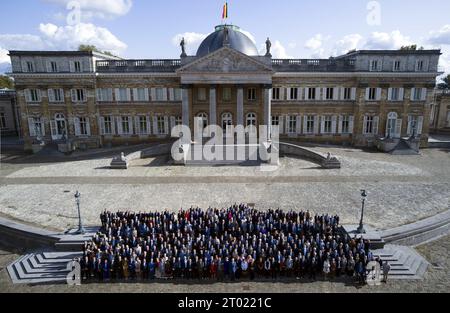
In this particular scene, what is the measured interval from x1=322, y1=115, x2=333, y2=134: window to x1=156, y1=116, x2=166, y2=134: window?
72.3 feet

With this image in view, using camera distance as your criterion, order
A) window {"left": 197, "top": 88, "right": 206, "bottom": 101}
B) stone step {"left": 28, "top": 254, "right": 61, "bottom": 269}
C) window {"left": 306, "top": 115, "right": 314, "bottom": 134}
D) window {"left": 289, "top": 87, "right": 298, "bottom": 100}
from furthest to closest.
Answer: window {"left": 306, "top": 115, "right": 314, "bottom": 134}
window {"left": 289, "top": 87, "right": 298, "bottom": 100}
window {"left": 197, "top": 88, "right": 206, "bottom": 101}
stone step {"left": 28, "top": 254, "right": 61, "bottom": 269}

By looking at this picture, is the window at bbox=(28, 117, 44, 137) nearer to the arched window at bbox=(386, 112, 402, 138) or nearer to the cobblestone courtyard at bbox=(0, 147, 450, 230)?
the cobblestone courtyard at bbox=(0, 147, 450, 230)

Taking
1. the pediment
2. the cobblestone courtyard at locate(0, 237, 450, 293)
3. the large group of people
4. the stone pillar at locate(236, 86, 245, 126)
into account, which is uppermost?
the pediment

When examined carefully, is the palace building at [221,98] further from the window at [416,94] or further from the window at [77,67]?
the window at [77,67]

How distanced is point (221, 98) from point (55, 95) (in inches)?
871

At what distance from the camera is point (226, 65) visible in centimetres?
3925

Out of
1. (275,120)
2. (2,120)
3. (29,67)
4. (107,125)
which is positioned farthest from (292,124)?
(2,120)

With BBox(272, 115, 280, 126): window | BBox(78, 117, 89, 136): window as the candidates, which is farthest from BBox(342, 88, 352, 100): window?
BBox(78, 117, 89, 136): window

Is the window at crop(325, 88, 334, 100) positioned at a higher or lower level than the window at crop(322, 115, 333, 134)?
higher

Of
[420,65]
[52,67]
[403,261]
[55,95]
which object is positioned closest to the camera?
[403,261]

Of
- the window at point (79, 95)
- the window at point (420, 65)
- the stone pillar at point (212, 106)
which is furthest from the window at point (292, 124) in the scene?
the window at point (79, 95)

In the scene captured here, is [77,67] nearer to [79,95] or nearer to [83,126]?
[79,95]

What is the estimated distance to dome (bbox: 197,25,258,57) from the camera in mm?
47875

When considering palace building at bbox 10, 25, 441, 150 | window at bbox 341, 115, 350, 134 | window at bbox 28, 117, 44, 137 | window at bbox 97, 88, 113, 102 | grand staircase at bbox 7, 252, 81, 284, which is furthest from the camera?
window at bbox 341, 115, 350, 134
